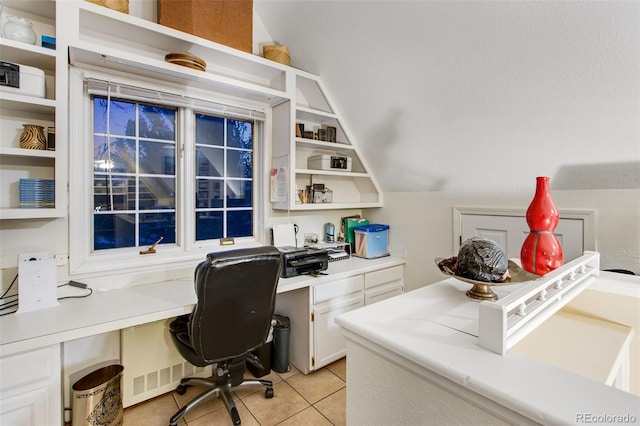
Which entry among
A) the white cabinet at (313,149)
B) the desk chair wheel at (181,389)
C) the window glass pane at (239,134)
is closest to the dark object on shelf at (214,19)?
the white cabinet at (313,149)

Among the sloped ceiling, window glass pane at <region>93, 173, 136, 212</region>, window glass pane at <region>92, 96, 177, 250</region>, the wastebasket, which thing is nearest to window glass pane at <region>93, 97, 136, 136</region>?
window glass pane at <region>92, 96, 177, 250</region>

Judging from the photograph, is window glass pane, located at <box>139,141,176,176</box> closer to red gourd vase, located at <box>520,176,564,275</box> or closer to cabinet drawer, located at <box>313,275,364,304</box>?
cabinet drawer, located at <box>313,275,364,304</box>

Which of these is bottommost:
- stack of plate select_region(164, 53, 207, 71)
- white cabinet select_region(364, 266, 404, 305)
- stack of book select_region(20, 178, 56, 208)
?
white cabinet select_region(364, 266, 404, 305)

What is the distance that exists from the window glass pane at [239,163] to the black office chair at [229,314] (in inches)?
46.5

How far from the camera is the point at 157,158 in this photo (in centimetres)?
221

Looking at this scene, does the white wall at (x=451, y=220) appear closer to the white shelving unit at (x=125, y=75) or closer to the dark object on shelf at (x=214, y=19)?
the white shelving unit at (x=125, y=75)

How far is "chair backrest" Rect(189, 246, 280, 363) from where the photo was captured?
1485 millimetres

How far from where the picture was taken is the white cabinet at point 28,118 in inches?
58.9

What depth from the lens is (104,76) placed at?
1.86 meters

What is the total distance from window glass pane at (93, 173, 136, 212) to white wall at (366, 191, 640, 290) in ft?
7.26

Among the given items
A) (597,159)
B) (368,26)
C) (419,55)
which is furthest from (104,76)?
(597,159)

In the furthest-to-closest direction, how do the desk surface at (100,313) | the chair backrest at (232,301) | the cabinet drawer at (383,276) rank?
the cabinet drawer at (383,276), the chair backrest at (232,301), the desk surface at (100,313)

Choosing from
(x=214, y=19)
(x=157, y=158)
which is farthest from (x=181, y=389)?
(x=214, y=19)

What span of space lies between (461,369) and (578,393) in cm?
21
